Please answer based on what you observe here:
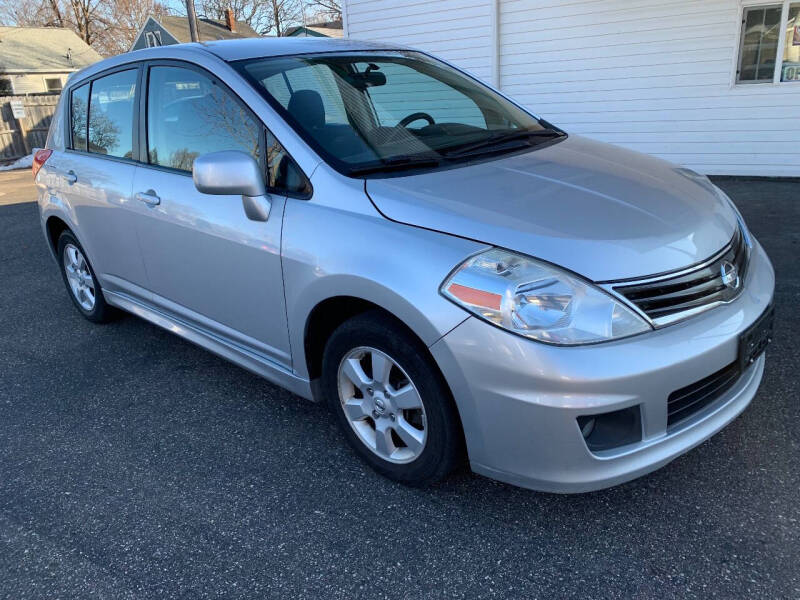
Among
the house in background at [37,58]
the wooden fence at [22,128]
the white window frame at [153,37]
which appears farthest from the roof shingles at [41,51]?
the wooden fence at [22,128]

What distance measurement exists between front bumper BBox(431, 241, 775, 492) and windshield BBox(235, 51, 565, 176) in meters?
0.98

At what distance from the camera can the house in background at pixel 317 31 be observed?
3500cm

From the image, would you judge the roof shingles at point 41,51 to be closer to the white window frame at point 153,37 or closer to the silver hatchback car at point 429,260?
the white window frame at point 153,37

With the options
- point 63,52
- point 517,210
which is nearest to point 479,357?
point 517,210

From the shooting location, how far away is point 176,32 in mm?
27219

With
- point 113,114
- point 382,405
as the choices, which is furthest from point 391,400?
point 113,114

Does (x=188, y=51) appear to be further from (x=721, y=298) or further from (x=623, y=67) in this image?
(x=623, y=67)

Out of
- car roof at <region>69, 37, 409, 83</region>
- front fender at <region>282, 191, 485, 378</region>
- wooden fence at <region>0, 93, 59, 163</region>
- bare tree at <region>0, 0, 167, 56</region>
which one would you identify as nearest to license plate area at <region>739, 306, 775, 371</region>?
front fender at <region>282, 191, 485, 378</region>

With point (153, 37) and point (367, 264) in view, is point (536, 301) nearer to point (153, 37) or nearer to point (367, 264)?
point (367, 264)

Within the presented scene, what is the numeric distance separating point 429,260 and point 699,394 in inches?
40.9

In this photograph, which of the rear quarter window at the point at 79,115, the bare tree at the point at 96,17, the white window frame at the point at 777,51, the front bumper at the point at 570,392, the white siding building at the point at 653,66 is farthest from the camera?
the bare tree at the point at 96,17

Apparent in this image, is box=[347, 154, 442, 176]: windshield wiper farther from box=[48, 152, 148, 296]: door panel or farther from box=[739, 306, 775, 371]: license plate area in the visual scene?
box=[48, 152, 148, 296]: door panel

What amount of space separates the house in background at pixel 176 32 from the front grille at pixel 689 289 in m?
19.8

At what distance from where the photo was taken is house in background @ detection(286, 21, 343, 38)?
3500 centimetres
